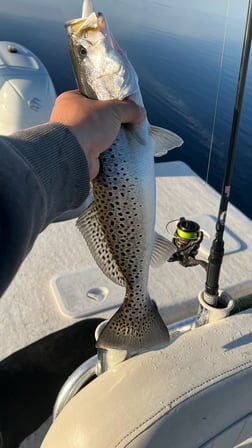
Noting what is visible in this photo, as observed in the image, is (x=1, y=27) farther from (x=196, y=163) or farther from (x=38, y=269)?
(x=38, y=269)

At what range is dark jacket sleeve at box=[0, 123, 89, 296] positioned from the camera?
81cm

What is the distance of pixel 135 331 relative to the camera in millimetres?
1576

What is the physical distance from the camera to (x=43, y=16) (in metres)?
17.6

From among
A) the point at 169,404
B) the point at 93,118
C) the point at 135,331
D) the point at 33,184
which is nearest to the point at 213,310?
the point at 135,331

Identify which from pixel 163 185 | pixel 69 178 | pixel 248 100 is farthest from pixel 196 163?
pixel 69 178

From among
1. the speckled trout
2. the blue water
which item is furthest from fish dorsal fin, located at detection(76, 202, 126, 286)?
the blue water

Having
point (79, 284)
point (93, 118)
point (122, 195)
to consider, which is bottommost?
point (79, 284)

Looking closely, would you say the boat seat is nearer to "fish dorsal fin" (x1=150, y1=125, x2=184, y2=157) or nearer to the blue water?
"fish dorsal fin" (x1=150, y1=125, x2=184, y2=157)

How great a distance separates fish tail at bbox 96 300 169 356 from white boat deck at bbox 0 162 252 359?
1078mm

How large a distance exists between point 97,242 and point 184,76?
11.1 metres

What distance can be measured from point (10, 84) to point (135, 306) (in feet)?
11.0

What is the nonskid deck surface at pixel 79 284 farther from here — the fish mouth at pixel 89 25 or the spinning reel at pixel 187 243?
the fish mouth at pixel 89 25

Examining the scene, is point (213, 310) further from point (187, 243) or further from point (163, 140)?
point (163, 140)

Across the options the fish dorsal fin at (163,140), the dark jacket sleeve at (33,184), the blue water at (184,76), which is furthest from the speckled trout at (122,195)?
the blue water at (184,76)
